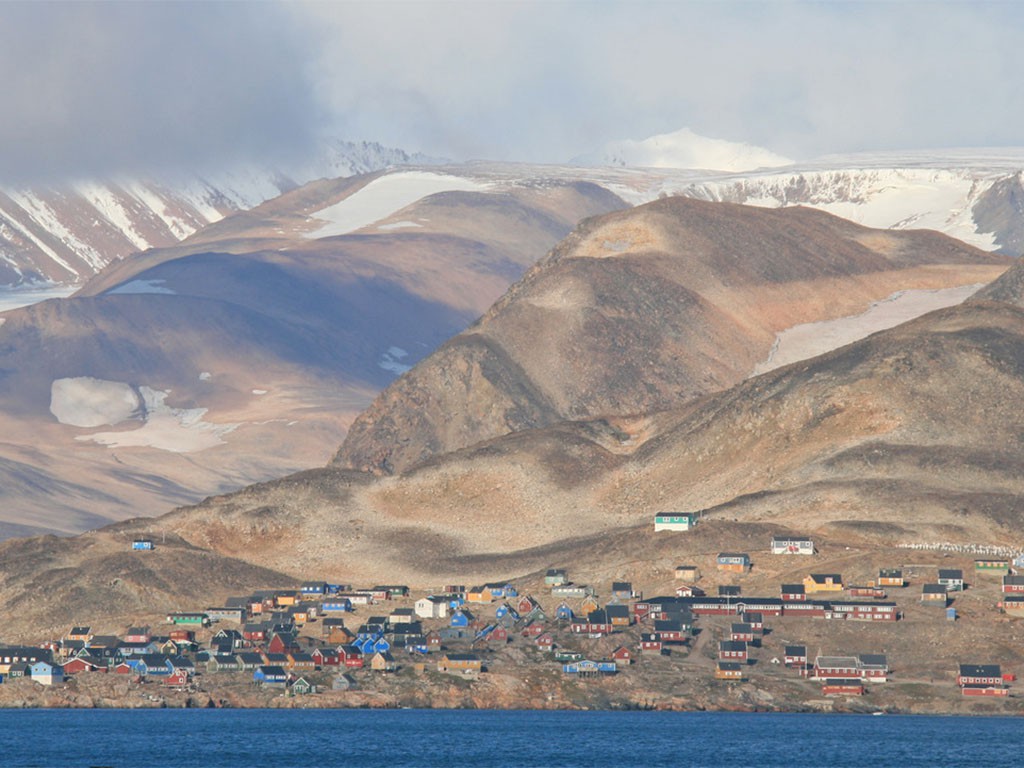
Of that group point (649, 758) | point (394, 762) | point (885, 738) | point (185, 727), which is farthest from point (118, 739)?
point (885, 738)

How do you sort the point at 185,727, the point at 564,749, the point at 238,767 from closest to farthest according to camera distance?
the point at 238,767 → the point at 564,749 → the point at 185,727

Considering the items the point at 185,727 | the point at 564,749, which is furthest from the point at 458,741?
the point at 185,727

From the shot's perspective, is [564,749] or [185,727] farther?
[185,727]

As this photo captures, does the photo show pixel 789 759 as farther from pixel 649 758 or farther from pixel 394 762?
pixel 394 762

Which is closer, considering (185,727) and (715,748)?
(715,748)

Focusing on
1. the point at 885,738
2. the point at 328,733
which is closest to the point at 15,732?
the point at 328,733

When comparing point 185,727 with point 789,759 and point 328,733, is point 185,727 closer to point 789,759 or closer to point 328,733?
point 328,733

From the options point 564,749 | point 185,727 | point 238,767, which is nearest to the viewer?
point 238,767

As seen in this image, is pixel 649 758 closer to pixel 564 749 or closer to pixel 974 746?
pixel 564 749
